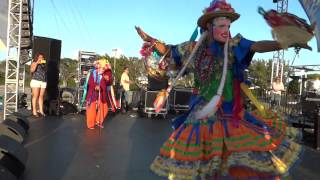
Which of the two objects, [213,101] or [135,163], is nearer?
[213,101]

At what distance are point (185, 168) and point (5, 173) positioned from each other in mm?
1919

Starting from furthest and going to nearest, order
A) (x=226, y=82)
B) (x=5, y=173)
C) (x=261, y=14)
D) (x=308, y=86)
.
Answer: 1. (x=308, y=86)
2. (x=5, y=173)
3. (x=226, y=82)
4. (x=261, y=14)

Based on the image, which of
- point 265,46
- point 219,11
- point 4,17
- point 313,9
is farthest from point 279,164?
point 4,17

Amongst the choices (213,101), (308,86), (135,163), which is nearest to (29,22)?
(308,86)

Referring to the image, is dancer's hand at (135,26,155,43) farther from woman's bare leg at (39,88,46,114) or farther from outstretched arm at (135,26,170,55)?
woman's bare leg at (39,88,46,114)

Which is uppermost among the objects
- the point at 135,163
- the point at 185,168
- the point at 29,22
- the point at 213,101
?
the point at 29,22

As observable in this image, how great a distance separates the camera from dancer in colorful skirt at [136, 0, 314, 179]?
11.1 ft

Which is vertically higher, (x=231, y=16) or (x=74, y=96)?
(x=231, y=16)

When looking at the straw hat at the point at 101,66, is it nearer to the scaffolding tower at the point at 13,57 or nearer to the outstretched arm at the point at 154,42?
the scaffolding tower at the point at 13,57

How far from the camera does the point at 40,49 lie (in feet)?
47.3

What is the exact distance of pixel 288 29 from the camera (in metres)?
3.14

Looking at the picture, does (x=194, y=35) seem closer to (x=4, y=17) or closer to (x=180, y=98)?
(x=4, y=17)

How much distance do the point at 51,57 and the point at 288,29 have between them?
12332 mm

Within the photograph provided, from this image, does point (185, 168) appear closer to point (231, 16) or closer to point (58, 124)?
point (231, 16)
